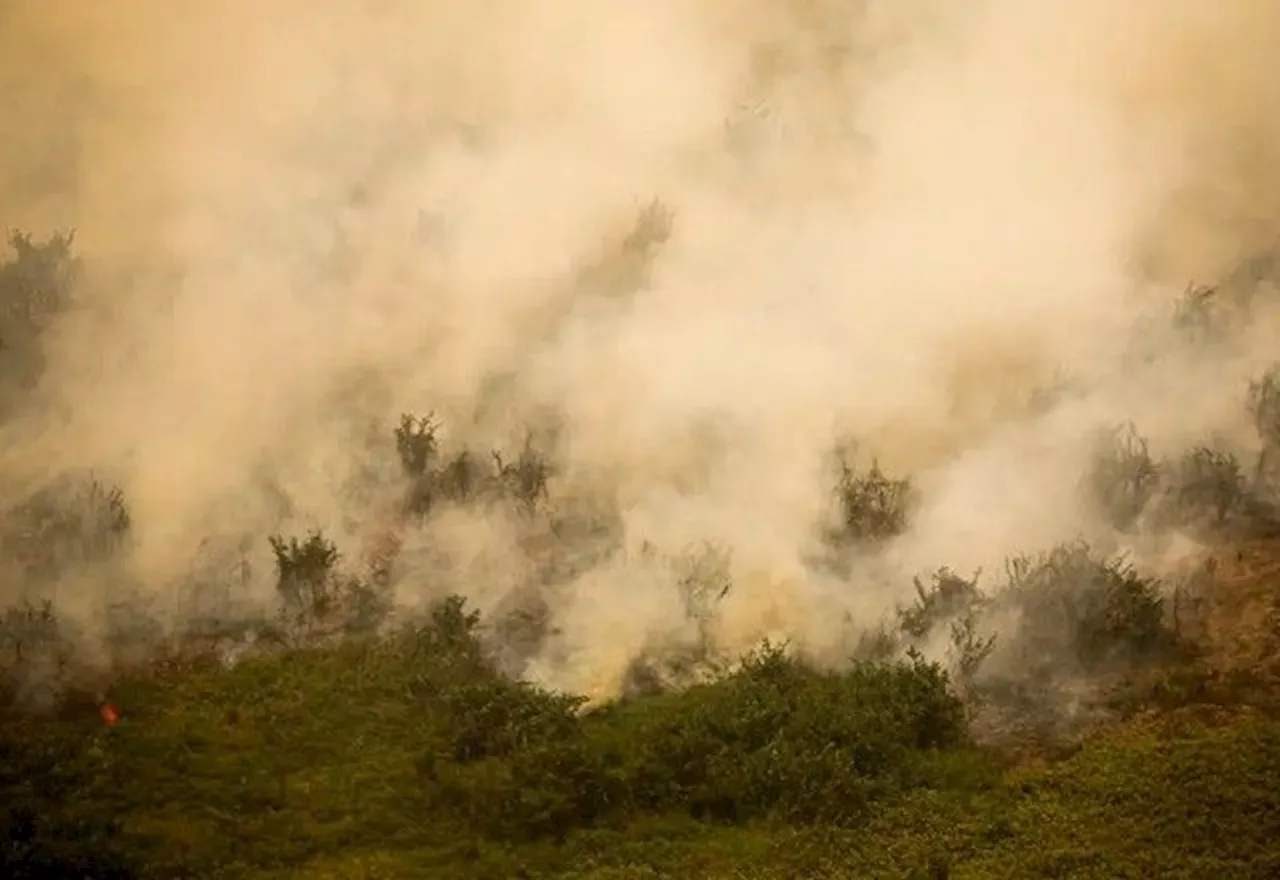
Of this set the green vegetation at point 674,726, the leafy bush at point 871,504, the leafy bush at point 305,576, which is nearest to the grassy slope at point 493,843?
the green vegetation at point 674,726

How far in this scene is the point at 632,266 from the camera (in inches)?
336

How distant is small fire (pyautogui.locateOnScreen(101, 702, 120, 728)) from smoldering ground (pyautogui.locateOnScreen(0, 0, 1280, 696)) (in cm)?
79

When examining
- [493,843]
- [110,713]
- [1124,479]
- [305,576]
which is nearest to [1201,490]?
[1124,479]

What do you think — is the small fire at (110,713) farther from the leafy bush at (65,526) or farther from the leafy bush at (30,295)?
the leafy bush at (30,295)

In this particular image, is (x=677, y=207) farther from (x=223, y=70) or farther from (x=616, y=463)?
(x=223, y=70)

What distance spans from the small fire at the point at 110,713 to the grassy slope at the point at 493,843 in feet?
0.19

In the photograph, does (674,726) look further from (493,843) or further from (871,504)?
(871,504)

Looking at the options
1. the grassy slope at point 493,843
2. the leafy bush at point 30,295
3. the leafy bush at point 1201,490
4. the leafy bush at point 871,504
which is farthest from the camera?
the leafy bush at point 30,295

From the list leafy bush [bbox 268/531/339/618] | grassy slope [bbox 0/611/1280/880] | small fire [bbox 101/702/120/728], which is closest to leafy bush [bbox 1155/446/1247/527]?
grassy slope [bbox 0/611/1280/880]

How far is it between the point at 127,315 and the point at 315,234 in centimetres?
136

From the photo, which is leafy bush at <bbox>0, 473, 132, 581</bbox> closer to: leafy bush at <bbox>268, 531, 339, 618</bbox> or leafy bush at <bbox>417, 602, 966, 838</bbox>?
leafy bush at <bbox>268, 531, 339, 618</bbox>

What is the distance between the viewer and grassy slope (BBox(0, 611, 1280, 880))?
18.9 ft

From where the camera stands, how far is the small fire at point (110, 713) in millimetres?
6750

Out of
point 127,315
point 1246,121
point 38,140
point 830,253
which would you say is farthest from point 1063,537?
point 38,140
